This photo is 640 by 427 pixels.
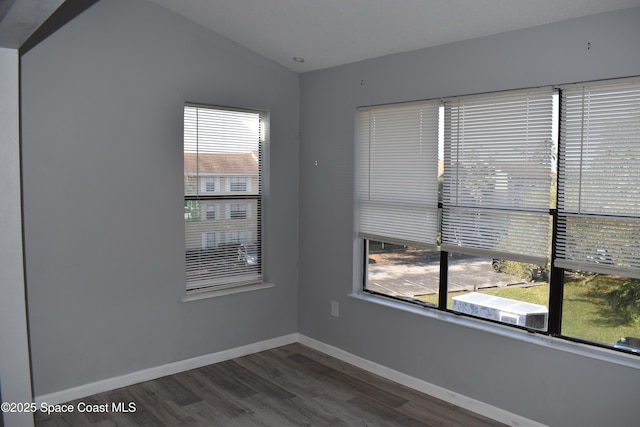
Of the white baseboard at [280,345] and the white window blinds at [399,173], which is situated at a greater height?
the white window blinds at [399,173]

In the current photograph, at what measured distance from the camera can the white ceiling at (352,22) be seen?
109 inches

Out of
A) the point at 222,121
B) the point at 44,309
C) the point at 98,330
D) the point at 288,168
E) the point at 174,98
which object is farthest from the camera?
the point at 288,168

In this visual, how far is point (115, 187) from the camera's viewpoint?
3.61 metres

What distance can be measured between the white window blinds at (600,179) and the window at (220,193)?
255cm

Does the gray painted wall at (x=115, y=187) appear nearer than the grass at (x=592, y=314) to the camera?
No

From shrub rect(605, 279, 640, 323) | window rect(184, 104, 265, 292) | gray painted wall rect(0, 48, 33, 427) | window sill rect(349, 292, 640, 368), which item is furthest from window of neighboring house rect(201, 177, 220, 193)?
shrub rect(605, 279, 640, 323)

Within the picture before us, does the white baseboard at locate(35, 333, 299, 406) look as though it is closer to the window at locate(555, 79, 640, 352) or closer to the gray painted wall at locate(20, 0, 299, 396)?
the gray painted wall at locate(20, 0, 299, 396)

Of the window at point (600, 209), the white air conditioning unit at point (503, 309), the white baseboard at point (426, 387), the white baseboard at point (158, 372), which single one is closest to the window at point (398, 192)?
the white air conditioning unit at point (503, 309)

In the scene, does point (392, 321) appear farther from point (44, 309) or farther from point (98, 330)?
point (44, 309)

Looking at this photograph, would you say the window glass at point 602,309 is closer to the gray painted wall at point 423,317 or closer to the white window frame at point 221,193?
the gray painted wall at point 423,317

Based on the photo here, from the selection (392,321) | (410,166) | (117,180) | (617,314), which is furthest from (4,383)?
(617,314)

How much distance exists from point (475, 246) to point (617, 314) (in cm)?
92

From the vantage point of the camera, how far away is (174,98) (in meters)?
3.86

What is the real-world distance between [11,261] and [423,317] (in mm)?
2683
